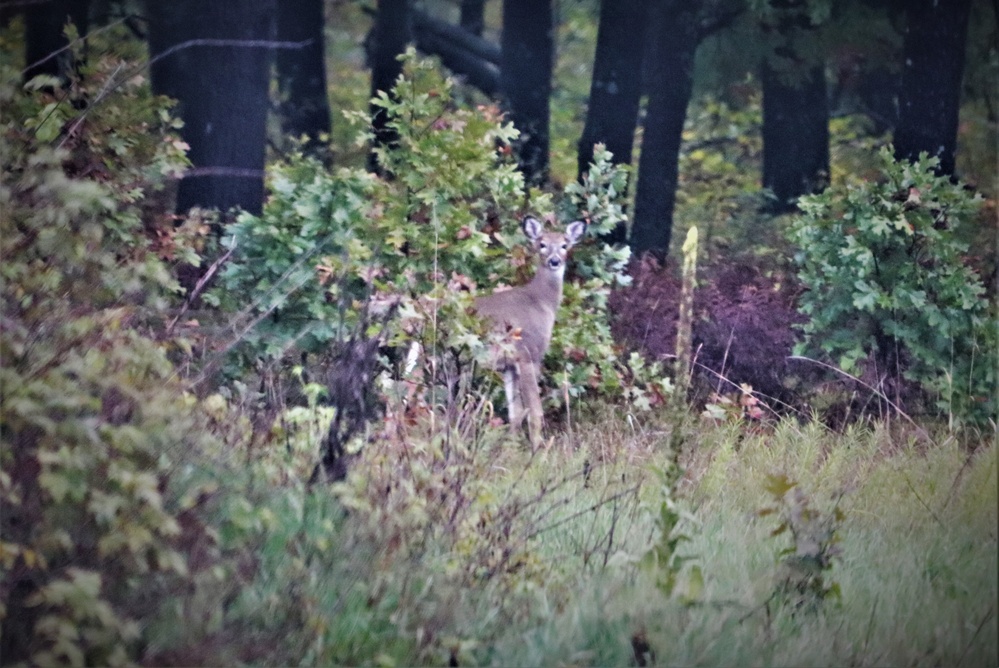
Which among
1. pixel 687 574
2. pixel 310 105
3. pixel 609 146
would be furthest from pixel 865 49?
pixel 687 574

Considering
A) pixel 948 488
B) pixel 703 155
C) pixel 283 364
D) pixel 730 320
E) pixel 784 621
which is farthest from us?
pixel 703 155

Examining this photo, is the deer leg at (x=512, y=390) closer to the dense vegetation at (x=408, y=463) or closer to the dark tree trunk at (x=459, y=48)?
the dense vegetation at (x=408, y=463)

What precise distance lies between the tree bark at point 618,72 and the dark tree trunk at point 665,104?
155mm

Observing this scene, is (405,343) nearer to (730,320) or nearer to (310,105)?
(730,320)

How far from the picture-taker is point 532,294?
9.30m

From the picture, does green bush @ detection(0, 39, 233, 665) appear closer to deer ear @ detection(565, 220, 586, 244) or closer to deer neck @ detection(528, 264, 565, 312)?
deer neck @ detection(528, 264, 565, 312)

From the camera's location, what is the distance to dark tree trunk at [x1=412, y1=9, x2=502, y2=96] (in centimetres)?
1791

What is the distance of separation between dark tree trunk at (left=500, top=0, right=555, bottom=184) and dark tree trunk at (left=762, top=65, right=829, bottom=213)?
281 centimetres

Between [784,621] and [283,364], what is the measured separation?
12.7ft

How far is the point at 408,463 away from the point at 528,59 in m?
10.9

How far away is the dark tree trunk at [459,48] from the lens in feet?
58.7

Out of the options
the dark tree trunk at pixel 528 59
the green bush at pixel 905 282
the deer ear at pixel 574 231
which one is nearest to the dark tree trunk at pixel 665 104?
the dark tree trunk at pixel 528 59

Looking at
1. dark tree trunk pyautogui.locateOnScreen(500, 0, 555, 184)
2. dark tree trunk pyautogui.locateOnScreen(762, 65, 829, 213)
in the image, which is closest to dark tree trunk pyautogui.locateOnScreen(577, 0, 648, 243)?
dark tree trunk pyautogui.locateOnScreen(500, 0, 555, 184)

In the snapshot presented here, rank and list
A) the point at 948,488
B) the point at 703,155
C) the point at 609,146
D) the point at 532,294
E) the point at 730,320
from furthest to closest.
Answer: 1. the point at 703,155
2. the point at 609,146
3. the point at 730,320
4. the point at 532,294
5. the point at 948,488
